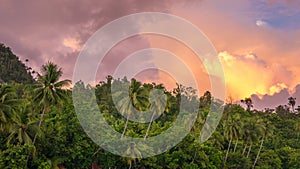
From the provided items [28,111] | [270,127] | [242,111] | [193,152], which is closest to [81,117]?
[28,111]

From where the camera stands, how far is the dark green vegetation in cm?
4222

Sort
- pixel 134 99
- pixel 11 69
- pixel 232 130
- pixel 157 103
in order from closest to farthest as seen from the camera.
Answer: pixel 134 99, pixel 157 103, pixel 232 130, pixel 11 69

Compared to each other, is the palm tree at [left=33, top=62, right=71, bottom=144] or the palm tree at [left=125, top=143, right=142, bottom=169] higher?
the palm tree at [left=33, top=62, right=71, bottom=144]

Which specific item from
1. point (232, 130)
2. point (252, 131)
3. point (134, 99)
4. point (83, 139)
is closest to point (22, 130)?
point (83, 139)

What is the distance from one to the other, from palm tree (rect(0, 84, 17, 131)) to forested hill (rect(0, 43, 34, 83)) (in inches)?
3217

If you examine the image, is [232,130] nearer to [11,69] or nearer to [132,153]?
[132,153]

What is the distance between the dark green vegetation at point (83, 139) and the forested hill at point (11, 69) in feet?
125

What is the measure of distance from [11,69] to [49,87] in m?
91.1

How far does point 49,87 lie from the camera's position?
44344mm

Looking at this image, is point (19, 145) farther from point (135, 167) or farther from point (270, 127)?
point (270, 127)

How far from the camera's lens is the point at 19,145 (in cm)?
4159

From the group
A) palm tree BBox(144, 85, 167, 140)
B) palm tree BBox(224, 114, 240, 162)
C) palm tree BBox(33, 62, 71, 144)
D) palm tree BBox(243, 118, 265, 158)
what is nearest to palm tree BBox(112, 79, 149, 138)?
palm tree BBox(144, 85, 167, 140)

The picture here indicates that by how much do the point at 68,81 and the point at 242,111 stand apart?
63182 mm

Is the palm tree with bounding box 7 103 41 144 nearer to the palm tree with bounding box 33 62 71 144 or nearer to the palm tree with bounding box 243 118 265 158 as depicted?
the palm tree with bounding box 33 62 71 144
